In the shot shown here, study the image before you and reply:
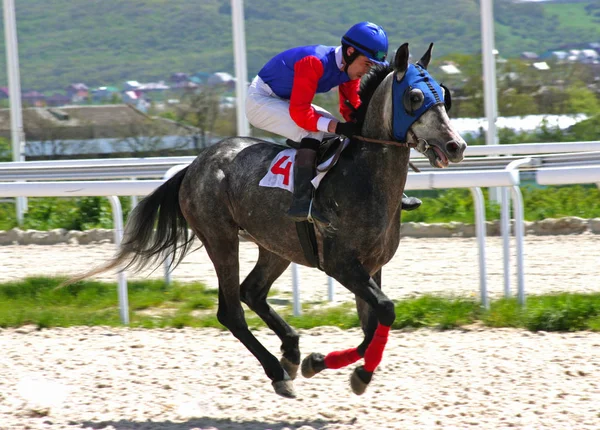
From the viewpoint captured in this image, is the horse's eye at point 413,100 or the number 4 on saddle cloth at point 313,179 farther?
the number 4 on saddle cloth at point 313,179

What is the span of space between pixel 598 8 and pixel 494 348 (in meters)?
6.60

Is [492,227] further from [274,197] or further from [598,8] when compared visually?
[274,197]

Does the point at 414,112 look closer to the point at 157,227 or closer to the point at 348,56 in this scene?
the point at 348,56

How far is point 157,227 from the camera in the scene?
210 inches

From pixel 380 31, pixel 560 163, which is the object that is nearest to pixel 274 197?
pixel 380 31

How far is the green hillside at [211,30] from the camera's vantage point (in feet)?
35.3

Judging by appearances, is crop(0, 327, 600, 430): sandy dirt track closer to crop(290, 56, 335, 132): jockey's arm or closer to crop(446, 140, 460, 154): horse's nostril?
crop(446, 140, 460, 154): horse's nostril

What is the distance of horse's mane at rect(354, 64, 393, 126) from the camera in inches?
177

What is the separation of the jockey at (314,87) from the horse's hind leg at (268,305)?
0.75 metres

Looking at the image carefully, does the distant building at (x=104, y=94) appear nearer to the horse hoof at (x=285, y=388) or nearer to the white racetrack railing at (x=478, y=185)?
the white racetrack railing at (x=478, y=185)

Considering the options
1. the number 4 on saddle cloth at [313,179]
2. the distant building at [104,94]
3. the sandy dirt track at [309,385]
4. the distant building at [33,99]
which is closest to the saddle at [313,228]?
the number 4 on saddle cloth at [313,179]

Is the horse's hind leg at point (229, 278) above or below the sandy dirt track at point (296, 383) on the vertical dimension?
above

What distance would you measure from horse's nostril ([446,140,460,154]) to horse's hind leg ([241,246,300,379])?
1469 mm

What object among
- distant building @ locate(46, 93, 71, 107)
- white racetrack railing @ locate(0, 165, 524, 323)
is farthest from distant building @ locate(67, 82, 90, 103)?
white racetrack railing @ locate(0, 165, 524, 323)
